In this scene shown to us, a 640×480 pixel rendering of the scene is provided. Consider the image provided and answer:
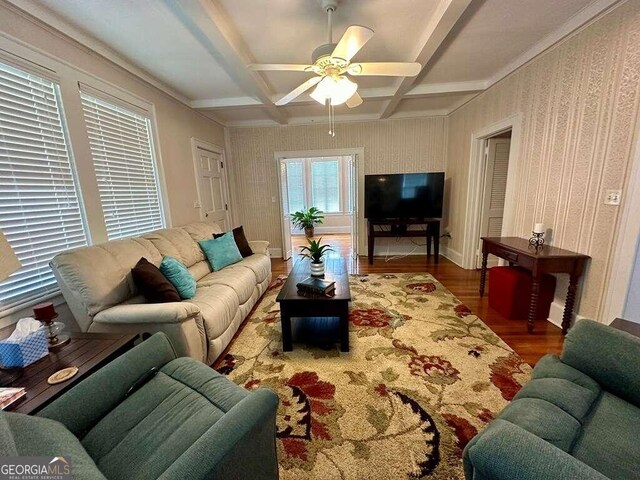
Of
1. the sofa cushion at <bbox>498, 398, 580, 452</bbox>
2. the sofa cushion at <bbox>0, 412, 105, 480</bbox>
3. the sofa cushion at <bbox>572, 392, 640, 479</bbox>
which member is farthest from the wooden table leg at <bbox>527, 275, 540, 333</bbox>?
the sofa cushion at <bbox>0, 412, 105, 480</bbox>

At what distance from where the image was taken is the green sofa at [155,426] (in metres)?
0.70

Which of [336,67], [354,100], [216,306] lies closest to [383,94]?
[354,100]

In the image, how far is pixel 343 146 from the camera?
478cm

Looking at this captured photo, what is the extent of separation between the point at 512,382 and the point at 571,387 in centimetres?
81

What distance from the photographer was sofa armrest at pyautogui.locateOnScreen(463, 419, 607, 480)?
62 centimetres

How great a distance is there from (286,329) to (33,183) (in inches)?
80.6

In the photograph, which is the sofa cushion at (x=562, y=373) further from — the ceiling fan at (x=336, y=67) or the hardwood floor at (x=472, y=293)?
the ceiling fan at (x=336, y=67)

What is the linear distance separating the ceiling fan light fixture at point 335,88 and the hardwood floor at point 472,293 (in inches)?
96.7

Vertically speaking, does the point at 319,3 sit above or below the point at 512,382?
above

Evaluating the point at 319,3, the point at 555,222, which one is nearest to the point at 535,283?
the point at 555,222

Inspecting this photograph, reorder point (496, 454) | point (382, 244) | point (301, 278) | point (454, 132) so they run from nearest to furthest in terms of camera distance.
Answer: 1. point (496, 454)
2. point (301, 278)
3. point (454, 132)
4. point (382, 244)

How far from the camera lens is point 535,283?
88.7 inches

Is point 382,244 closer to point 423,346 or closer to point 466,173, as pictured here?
point 466,173

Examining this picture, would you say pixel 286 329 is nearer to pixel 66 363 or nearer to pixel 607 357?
pixel 66 363
